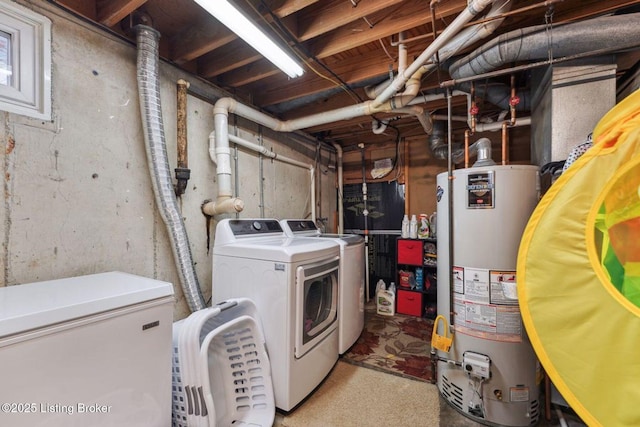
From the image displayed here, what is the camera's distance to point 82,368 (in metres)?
0.95

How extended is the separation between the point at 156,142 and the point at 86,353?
129 centimetres

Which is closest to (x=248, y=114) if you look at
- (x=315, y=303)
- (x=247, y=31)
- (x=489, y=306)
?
(x=247, y=31)

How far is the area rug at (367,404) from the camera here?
161 cm

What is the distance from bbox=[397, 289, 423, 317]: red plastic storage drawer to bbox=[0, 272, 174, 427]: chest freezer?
9.22 ft

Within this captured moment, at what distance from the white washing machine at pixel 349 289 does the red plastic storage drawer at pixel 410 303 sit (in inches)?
36.4

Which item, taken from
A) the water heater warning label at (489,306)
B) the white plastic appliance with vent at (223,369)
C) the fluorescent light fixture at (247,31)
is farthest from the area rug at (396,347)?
the fluorescent light fixture at (247,31)

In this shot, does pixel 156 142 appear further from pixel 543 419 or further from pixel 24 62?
pixel 543 419

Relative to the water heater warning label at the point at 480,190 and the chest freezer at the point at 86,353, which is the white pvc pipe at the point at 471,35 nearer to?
the water heater warning label at the point at 480,190

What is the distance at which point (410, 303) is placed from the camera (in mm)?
3312

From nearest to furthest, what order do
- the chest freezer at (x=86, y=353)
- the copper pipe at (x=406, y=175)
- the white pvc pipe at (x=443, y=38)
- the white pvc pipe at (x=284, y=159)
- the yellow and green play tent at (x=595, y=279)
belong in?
1. the yellow and green play tent at (x=595, y=279)
2. the chest freezer at (x=86, y=353)
3. the white pvc pipe at (x=443, y=38)
4. the white pvc pipe at (x=284, y=159)
5. the copper pipe at (x=406, y=175)

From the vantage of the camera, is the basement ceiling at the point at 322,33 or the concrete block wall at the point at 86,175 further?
the basement ceiling at the point at 322,33

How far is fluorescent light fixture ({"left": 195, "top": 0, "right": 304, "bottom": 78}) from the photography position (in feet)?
4.55

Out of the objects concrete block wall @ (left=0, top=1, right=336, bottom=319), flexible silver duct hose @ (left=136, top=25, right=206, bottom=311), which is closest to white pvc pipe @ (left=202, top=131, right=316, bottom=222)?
concrete block wall @ (left=0, top=1, right=336, bottom=319)

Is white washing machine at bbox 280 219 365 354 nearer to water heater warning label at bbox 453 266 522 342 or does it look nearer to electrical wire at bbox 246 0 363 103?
water heater warning label at bbox 453 266 522 342
